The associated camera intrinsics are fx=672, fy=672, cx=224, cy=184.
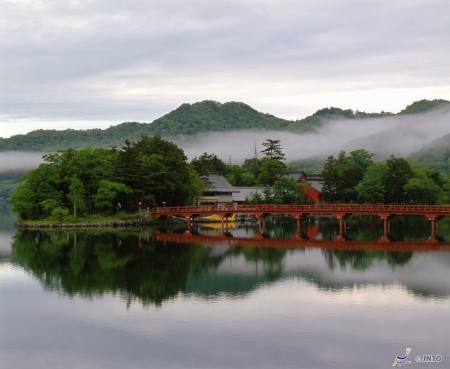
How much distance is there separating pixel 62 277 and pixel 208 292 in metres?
7.71

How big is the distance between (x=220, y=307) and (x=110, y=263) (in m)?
11.8

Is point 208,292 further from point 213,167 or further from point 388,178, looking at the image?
point 213,167

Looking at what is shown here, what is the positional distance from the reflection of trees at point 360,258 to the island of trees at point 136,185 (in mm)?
22732

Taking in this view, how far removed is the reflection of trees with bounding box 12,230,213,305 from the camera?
2677 cm

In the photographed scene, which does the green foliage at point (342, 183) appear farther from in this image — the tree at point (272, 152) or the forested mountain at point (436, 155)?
the forested mountain at point (436, 155)

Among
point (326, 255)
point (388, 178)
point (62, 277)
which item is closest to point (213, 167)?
point (388, 178)

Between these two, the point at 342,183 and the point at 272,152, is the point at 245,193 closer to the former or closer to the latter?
the point at 342,183

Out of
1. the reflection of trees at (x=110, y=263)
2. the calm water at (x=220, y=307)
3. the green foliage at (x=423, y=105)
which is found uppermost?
the green foliage at (x=423, y=105)

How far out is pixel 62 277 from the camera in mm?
29641

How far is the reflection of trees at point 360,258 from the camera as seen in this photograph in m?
32.4

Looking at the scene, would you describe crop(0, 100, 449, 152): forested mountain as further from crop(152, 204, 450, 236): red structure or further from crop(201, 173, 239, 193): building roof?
crop(152, 204, 450, 236): red structure

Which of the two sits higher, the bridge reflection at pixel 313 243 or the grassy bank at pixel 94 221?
the grassy bank at pixel 94 221

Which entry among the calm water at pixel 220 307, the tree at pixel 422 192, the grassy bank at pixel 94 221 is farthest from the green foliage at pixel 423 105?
the calm water at pixel 220 307

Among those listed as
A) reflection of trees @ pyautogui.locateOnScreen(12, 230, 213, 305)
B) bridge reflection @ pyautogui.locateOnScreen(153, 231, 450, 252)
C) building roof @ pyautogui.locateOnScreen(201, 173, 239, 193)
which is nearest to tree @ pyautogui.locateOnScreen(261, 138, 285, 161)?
building roof @ pyautogui.locateOnScreen(201, 173, 239, 193)
